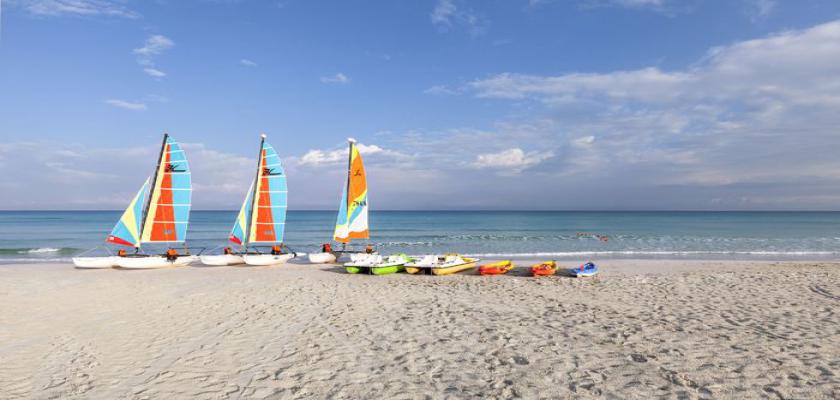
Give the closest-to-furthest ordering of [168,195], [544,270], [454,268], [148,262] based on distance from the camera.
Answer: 1. [544,270]
2. [454,268]
3. [148,262]
4. [168,195]

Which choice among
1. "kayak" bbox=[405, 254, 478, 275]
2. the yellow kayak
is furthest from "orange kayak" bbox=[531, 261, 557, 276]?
"kayak" bbox=[405, 254, 478, 275]

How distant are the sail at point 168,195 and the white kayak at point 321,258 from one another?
6867 millimetres

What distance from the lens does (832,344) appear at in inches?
360

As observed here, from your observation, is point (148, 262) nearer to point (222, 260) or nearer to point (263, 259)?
point (222, 260)

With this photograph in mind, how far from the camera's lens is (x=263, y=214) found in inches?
1001

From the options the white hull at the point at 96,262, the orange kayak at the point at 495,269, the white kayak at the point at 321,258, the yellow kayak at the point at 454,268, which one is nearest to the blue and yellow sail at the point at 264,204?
the white kayak at the point at 321,258

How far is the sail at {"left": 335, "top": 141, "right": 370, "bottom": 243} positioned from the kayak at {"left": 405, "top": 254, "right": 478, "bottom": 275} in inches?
227

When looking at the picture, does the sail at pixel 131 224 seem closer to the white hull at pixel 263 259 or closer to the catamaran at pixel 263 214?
the catamaran at pixel 263 214

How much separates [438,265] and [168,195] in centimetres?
1545

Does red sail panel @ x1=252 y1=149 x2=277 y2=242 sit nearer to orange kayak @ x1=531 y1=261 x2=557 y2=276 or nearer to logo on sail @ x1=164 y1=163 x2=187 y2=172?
logo on sail @ x1=164 y1=163 x2=187 y2=172

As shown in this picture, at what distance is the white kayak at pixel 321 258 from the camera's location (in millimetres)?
25391

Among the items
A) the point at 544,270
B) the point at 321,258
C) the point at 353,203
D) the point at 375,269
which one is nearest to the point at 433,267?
the point at 375,269

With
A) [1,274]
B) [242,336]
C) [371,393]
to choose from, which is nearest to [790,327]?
[371,393]

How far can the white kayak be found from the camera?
83.3 ft
